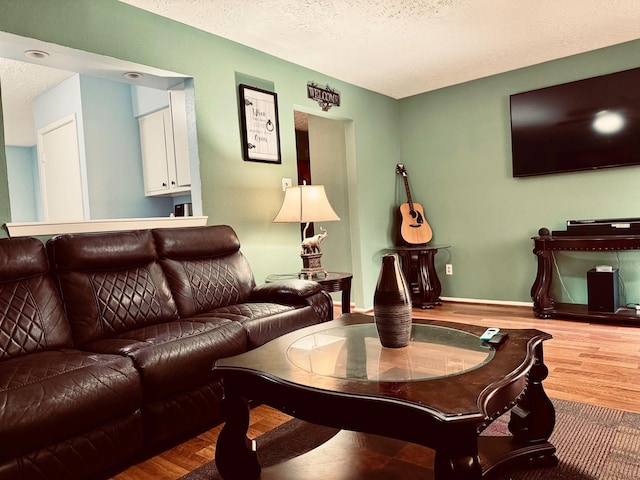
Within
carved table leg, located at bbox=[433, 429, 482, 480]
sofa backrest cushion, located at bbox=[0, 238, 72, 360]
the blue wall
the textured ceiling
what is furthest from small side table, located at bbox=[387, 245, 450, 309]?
the blue wall

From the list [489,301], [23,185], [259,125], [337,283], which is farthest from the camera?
[23,185]

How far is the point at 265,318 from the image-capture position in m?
2.38

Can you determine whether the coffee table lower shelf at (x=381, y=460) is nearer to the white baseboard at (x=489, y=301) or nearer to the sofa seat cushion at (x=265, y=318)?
the sofa seat cushion at (x=265, y=318)

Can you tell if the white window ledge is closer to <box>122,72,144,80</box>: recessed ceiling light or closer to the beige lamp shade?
the beige lamp shade

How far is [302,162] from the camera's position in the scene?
7809 mm

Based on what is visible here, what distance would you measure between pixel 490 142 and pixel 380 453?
3775 millimetres

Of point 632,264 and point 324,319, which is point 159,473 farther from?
point 632,264

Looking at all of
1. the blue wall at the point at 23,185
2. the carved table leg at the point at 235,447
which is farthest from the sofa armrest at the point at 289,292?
the blue wall at the point at 23,185

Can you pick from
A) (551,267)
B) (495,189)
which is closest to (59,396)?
(551,267)

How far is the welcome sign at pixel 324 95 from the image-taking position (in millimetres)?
4027

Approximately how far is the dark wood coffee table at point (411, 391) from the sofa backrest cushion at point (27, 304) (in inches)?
38.8

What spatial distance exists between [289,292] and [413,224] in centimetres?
255

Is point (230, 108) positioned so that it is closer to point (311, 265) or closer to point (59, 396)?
point (311, 265)

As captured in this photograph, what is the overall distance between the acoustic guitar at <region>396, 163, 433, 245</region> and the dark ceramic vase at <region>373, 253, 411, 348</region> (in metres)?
3.23
